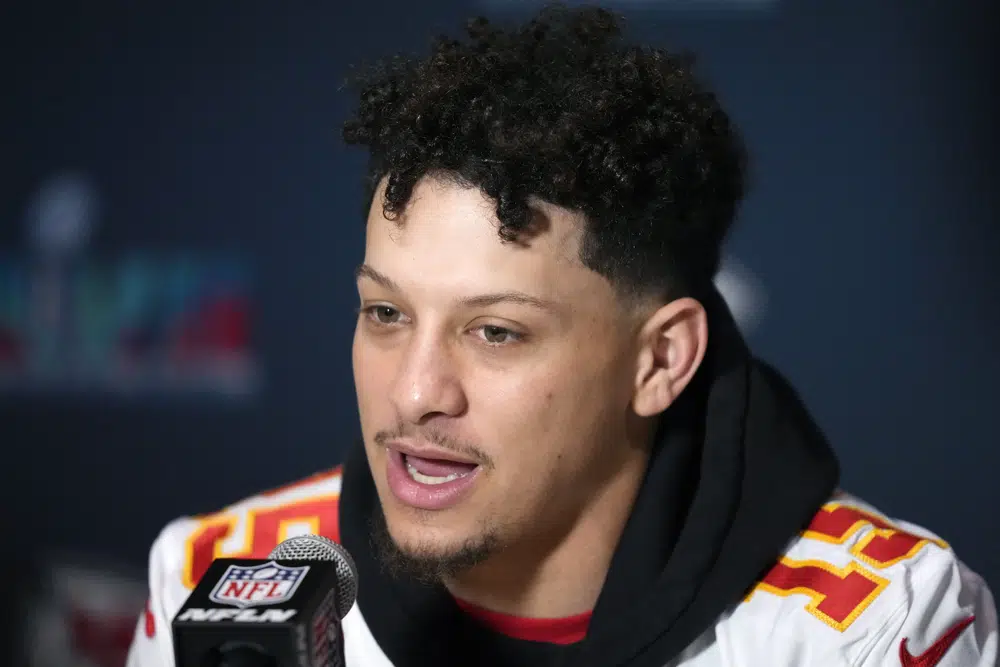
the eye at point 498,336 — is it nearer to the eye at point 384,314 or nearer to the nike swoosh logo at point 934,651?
the eye at point 384,314

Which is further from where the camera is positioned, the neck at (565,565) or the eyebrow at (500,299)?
the neck at (565,565)

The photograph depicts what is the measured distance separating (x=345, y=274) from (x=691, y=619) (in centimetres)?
157

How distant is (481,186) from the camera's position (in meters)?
1.44

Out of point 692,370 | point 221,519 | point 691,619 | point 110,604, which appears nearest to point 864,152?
point 692,370

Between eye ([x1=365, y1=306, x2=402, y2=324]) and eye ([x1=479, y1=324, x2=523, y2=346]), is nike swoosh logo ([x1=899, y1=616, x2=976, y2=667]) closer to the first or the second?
eye ([x1=479, y1=324, x2=523, y2=346])

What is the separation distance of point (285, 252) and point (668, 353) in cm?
149

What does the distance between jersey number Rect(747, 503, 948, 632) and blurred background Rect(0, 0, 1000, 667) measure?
1.09 meters

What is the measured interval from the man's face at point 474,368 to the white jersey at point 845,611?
31cm

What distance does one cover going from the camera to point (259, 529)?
1.82 meters

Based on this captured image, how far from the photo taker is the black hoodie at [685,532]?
1534 millimetres

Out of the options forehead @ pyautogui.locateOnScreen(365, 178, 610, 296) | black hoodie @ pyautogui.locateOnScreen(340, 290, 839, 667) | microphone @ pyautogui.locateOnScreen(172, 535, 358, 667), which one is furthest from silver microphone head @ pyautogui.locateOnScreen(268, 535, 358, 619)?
black hoodie @ pyautogui.locateOnScreen(340, 290, 839, 667)

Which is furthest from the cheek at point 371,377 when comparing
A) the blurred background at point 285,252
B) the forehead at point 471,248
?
the blurred background at point 285,252

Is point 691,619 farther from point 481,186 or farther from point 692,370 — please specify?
point 481,186

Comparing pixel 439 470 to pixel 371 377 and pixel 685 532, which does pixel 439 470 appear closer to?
pixel 371 377
